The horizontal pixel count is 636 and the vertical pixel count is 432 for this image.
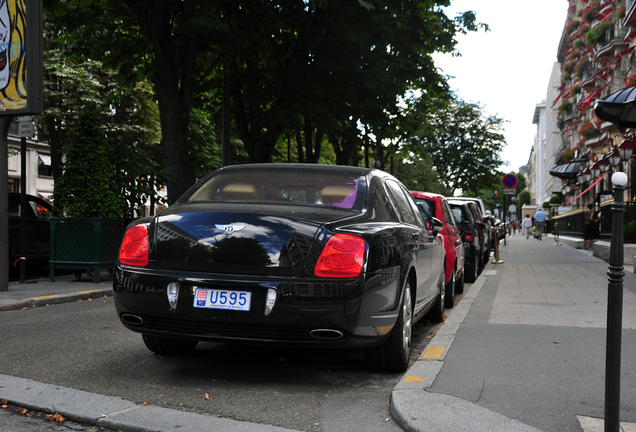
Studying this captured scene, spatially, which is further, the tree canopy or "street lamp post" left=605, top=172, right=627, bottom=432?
the tree canopy

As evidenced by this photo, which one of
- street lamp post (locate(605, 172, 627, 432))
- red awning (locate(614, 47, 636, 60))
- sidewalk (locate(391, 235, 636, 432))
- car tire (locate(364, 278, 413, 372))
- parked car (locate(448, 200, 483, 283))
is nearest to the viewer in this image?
street lamp post (locate(605, 172, 627, 432))

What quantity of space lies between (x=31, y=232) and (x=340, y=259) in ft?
32.8

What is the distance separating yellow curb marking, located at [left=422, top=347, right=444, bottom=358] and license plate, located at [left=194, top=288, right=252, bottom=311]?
1.71 metres

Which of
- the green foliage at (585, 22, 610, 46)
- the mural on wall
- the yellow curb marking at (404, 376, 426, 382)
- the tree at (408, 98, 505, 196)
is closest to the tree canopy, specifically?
the mural on wall

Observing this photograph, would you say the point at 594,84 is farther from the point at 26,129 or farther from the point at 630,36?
the point at 26,129

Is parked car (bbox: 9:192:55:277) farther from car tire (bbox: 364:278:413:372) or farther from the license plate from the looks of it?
car tire (bbox: 364:278:413:372)

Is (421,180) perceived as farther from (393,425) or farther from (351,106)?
(393,425)

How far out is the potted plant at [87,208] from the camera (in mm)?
10875

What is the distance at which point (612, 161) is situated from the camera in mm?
25438

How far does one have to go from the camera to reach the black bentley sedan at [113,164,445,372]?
14.2 feet

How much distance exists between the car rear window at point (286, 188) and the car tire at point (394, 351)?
858 millimetres

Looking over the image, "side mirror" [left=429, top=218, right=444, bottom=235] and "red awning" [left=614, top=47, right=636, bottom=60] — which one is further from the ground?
"red awning" [left=614, top=47, right=636, bottom=60]

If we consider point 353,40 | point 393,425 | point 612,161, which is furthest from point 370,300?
point 612,161

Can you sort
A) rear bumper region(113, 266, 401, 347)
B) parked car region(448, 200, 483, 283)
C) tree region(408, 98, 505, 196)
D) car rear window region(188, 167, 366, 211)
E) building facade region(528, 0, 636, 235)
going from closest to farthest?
rear bumper region(113, 266, 401, 347), car rear window region(188, 167, 366, 211), parked car region(448, 200, 483, 283), building facade region(528, 0, 636, 235), tree region(408, 98, 505, 196)
